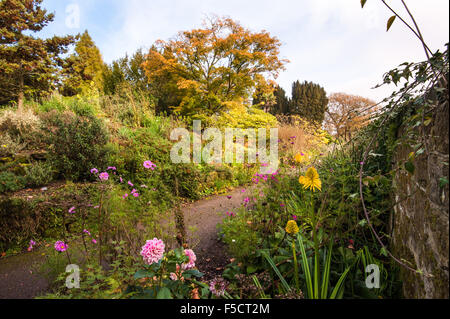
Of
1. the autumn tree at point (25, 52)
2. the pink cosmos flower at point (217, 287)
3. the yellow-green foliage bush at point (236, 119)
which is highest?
the autumn tree at point (25, 52)

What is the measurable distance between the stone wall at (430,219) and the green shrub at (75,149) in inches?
168

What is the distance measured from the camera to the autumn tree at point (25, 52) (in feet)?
23.6

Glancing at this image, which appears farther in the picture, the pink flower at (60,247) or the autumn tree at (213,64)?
the autumn tree at (213,64)

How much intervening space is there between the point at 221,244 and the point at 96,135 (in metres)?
3.14

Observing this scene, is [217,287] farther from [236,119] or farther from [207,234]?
[236,119]

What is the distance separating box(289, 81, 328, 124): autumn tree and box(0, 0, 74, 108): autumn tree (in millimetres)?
14584

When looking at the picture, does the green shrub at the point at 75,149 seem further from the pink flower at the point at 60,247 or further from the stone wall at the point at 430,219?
the stone wall at the point at 430,219

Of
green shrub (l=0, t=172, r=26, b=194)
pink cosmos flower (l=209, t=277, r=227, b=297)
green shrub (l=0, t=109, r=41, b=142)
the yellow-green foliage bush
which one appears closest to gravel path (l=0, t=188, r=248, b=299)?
pink cosmos flower (l=209, t=277, r=227, b=297)

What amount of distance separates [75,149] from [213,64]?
6756mm

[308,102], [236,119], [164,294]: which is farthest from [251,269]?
[308,102]

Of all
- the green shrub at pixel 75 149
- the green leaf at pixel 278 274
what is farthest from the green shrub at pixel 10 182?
the green leaf at pixel 278 274

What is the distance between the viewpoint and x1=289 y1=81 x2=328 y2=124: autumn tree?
667 inches

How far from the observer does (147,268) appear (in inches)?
52.4
